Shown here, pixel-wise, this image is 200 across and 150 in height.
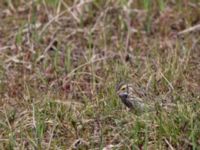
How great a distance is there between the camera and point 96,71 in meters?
3.77

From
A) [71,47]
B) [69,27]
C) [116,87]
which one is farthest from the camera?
[69,27]

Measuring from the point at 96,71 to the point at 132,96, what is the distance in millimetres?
557

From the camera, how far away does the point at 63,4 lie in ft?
14.5

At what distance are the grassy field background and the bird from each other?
0.04m

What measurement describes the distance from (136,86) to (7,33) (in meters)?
1.19

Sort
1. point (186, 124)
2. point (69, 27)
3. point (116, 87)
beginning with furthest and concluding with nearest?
point (69, 27), point (116, 87), point (186, 124)

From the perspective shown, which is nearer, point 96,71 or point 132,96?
point 132,96

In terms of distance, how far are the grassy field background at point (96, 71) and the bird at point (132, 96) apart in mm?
37

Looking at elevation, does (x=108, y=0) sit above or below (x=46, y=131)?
above

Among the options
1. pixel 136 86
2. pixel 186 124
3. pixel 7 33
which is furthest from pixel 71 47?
pixel 186 124

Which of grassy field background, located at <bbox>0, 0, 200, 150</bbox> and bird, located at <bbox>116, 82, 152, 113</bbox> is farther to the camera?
bird, located at <bbox>116, 82, 152, 113</bbox>

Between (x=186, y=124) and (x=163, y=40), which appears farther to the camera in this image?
(x=163, y=40)

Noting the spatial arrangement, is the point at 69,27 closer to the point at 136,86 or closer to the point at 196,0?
the point at 196,0

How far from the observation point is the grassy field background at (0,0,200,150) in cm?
309
